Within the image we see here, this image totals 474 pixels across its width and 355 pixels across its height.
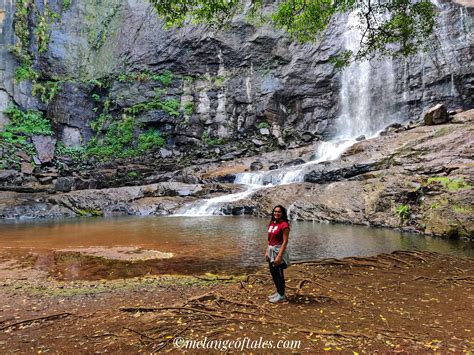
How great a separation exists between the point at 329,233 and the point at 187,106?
24007 mm

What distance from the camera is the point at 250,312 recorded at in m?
4.44

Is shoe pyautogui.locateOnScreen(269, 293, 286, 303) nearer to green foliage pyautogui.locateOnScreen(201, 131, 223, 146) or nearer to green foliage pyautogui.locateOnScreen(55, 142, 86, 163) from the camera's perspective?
green foliage pyautogui.locateOnScreen(201, 131, 223, 146)

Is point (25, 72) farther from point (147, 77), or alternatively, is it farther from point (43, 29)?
point (147, 77)

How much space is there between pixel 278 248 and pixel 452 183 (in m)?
9.75

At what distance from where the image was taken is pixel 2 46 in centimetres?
3061

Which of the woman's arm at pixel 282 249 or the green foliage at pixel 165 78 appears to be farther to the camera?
the green foliage at pixel 165 78

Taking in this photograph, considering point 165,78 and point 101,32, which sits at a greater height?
point 101,32

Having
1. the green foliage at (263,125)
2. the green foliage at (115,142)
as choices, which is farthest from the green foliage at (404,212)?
the green foliage at (115,142)

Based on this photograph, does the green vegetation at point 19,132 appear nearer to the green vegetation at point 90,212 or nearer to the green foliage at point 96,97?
the green foliage at point 96,97

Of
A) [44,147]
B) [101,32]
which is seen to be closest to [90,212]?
[44,147]

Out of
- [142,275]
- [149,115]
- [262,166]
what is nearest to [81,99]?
[149,115]

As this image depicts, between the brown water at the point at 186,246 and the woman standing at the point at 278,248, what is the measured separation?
2.36m

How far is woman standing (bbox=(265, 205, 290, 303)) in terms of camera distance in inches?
184

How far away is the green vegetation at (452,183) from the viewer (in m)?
11.2
